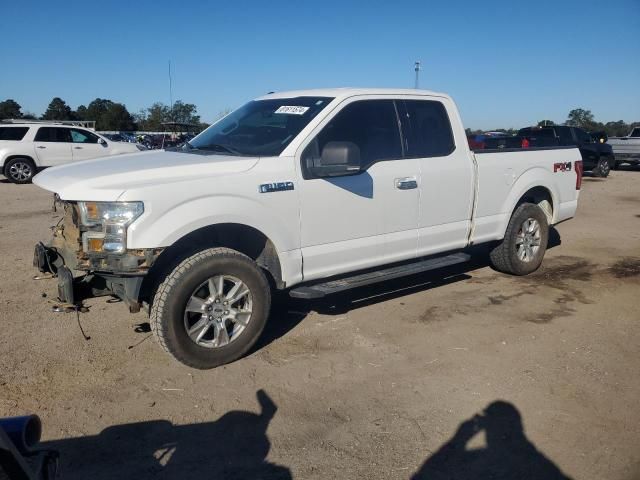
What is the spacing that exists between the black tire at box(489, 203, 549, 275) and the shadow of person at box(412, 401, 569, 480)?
319 centimetres

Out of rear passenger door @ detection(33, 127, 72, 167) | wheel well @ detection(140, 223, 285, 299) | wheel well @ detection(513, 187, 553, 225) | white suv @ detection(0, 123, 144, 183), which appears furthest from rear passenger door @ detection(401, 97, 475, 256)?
rear passenger door @ detection(33, 127, 72, 167)

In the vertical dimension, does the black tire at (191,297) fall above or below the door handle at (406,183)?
below

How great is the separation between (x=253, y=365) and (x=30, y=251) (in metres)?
4.60

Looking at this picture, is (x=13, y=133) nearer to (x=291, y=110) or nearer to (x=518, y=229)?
(x=291, y=110)

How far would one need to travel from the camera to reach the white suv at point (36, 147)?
15070 mm

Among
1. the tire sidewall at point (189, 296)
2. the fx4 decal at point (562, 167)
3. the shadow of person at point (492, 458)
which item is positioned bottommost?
the shadow of person at point (492, 458)

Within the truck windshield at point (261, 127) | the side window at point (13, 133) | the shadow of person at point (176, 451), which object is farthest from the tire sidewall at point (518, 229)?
the side window at point (13, 133)

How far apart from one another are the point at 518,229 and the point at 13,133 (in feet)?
47.3

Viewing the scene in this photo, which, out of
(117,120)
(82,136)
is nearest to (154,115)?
(117,120)

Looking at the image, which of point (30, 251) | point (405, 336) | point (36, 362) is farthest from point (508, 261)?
point (30, 251)

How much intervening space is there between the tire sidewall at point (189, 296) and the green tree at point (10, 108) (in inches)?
3015

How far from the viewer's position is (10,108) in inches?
2918

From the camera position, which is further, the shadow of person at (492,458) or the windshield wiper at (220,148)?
the windshield wiper at (220,148)

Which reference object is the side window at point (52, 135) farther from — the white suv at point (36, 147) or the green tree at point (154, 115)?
the green tree at point (154, 115)
